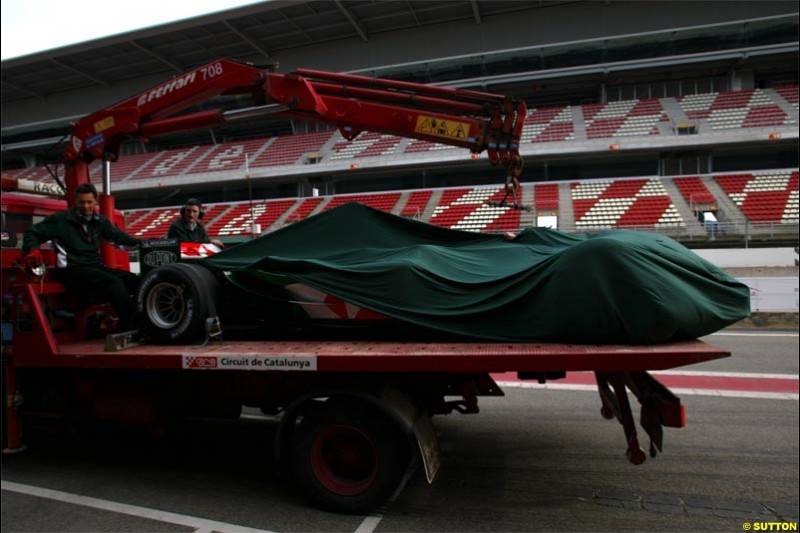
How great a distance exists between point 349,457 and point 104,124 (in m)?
4.85

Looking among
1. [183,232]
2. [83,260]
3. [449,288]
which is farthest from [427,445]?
[183,232]

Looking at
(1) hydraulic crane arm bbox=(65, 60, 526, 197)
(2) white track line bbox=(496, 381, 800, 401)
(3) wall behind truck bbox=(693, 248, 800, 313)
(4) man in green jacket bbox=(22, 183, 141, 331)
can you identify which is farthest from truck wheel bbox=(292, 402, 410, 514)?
(3) wall behind truck bbox=(693, 248, 800, 313)

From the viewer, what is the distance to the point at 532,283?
3.30 meters

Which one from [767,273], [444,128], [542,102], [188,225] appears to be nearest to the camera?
[444,128]

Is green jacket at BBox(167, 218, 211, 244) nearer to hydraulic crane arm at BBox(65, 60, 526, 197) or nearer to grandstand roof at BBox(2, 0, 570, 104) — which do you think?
hydraulic crane arm at BBox(65, 60, 526, 197)

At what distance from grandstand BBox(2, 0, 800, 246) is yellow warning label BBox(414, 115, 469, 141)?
1427cm

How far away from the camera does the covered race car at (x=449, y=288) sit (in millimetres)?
3023

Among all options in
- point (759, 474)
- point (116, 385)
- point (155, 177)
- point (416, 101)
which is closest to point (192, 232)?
point (116, 385)

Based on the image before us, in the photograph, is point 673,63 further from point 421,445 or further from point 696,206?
point 421,445

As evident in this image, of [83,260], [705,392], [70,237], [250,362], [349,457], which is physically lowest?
Answer: [705,392]

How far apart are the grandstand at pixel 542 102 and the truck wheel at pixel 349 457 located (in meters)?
16.6

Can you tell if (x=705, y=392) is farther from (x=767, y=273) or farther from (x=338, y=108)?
(x=767, y=273)

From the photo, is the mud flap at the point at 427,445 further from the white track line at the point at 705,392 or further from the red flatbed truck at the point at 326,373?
the white track line at the point at 705,392

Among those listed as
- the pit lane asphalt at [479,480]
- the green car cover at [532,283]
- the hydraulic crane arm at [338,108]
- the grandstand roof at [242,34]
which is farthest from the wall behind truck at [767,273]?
the grandstand roof at [242,34]
